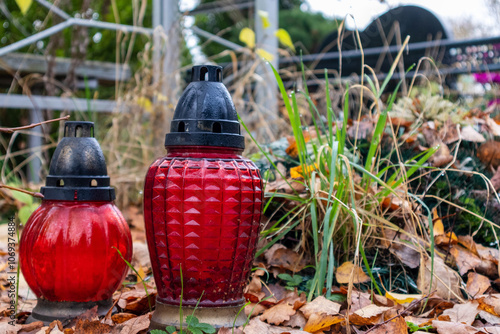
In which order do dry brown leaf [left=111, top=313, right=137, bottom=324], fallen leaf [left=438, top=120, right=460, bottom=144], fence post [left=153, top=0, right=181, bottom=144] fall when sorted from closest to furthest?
dry brown leaf [left=111, top=313, right=137, bottom=324] → fallen leaf [left=438, top=120, right=460, bottom=144] → fence post [left=153, top=0, right=181, bottom=144]

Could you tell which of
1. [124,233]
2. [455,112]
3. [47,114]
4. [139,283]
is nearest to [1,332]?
[124,233]

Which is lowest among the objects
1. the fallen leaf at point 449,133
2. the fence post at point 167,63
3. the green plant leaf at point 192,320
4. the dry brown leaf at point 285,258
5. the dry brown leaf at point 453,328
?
the dry brown leaf at point 453,328

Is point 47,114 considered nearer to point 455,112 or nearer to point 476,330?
point 455,112

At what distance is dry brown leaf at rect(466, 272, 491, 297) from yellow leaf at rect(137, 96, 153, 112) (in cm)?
205

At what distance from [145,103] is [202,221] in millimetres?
2013

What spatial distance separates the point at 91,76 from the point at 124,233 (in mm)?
3862

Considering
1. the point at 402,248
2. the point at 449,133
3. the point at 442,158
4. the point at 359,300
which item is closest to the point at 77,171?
the point at 359,300

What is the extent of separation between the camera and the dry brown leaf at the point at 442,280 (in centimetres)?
150

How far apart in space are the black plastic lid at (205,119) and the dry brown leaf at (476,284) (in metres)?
0.85

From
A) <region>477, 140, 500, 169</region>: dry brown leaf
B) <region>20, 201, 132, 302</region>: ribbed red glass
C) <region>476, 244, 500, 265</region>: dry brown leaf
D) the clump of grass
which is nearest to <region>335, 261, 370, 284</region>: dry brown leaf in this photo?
the clump of grass

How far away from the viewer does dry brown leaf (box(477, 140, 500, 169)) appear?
203 centimetres

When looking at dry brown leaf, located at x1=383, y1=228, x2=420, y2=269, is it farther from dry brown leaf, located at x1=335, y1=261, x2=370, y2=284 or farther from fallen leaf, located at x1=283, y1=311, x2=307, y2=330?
fallen leaf, located at x1=283, y1=311, x2=307, y2=330

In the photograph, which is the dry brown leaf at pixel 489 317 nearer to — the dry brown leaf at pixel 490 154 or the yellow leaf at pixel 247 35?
the dry brown leaf at pixel 490 154

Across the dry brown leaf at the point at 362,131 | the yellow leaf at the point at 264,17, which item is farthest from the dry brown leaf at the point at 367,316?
the yellow leaf at the point at 264,17
